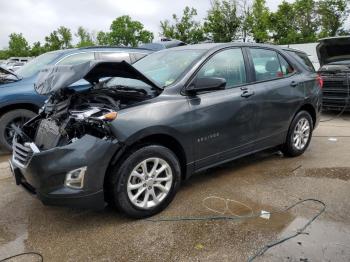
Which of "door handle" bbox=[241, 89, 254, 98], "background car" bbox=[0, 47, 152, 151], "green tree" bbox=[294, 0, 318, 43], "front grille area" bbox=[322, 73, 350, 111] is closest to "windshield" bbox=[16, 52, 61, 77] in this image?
"background car" bbox=[0, 47, 152, 151]

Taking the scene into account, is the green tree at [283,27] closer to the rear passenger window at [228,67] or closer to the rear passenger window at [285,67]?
the rear passenger window at [285,67]

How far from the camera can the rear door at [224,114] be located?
152 inches

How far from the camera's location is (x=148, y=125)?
11.1 ft

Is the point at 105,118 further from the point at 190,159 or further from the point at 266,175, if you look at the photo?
the point at 266,175

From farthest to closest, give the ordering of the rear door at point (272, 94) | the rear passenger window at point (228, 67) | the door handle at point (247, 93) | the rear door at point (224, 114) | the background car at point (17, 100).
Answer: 1. the background car at point (17, 100)
2. the rear door at point (272, 94)
3. the door handle at point (247, 93)
4. the rear passenger window at point (228, 67)
5. the rear door at point (224, 114)

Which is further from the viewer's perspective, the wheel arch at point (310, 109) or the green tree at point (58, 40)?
the green tree at point (58, 40)

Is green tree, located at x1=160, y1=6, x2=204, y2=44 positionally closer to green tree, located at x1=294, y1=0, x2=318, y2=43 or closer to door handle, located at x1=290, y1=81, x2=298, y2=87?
green tree, located at x1=294, y1=0, x2=318, y2=43

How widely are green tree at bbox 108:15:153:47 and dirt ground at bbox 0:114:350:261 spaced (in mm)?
53235

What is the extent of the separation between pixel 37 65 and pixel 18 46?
61182 mm

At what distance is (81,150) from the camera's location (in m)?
3.10

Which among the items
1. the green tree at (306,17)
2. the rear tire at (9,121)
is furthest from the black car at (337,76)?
the green tree at (306,17)

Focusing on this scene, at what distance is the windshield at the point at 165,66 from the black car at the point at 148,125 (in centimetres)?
Answer: 2

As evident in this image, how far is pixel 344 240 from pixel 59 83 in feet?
9.43

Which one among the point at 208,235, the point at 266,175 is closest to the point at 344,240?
the point at 208,235
